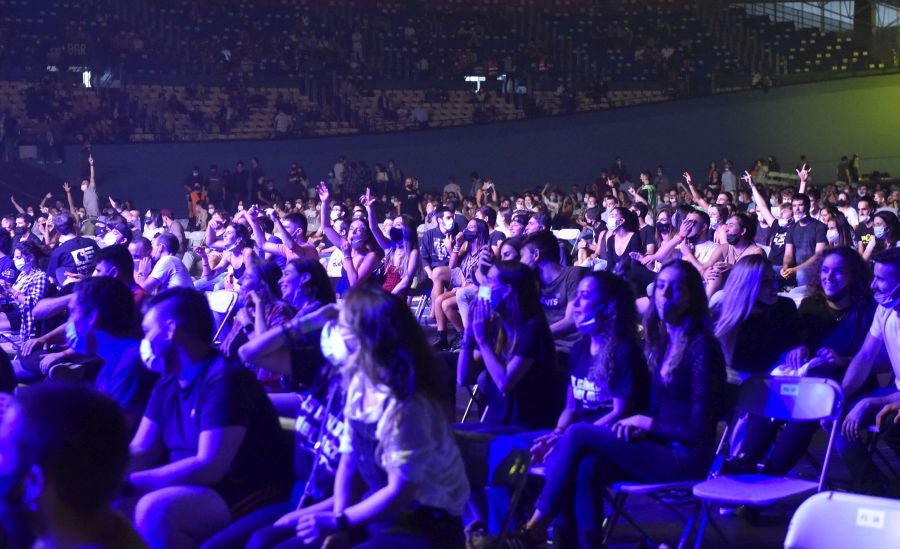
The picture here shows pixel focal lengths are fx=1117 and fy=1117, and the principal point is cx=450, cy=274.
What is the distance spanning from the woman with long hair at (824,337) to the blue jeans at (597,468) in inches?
35.3

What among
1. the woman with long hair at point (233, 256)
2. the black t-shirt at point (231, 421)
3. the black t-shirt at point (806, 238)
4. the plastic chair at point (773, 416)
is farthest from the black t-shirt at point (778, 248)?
the black t-shirt at point (231, 421)

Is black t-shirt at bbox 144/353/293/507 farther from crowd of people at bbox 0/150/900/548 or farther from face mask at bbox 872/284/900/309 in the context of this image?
face mask at bbox 872/284/900/309

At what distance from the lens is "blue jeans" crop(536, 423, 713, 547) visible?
4273mm

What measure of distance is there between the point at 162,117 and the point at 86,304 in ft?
68.3

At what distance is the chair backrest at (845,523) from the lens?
2752 mm

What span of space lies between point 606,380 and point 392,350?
1.62 meters

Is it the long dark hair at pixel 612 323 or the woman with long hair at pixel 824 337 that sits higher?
the long dark hair at pixel 612 323

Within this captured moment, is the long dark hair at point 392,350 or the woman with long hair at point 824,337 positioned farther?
the woman with long hair at point 824,337

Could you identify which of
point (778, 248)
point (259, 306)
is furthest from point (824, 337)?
point (778, 248)

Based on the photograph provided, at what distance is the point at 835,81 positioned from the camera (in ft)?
93.5

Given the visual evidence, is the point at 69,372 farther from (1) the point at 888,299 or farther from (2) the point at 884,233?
(2) the point at 884,233

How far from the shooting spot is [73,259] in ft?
30.1

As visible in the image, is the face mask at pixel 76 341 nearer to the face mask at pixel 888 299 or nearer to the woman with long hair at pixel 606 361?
the woman with long hair at pixel 606 361

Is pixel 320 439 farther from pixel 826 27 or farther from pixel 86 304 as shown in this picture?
pixel 826 27
